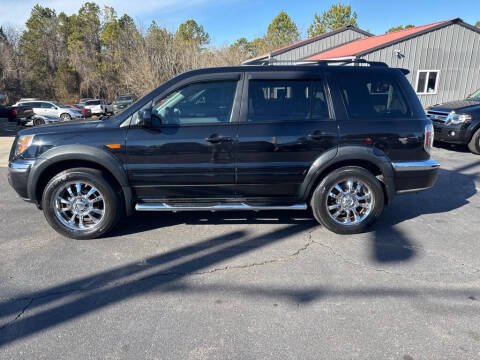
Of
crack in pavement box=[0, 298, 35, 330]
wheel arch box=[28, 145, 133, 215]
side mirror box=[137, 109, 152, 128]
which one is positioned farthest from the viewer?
wheel arch box=[28, 145, 133, 215]

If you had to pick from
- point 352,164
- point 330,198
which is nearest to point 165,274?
point 330,198

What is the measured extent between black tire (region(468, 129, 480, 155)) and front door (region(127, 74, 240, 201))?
7461 mm

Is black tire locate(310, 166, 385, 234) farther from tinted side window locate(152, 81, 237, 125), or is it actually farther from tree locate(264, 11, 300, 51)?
tree locate(264, 11, 300, 51)

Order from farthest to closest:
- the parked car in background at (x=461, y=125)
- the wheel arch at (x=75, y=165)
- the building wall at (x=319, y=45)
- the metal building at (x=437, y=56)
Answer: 1. the building wall at (x=319, y=45)
2. the metal building at (x=437, y=56)
3. the parked car in background at (x=461, y=125)
4. the wheel arch at (x=75, y=165)

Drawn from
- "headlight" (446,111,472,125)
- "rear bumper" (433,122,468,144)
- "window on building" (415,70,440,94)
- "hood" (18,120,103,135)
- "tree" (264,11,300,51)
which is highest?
"tree" (264,11,300,51)

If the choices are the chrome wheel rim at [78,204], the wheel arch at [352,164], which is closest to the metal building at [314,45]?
the wheel arch at [352,164]

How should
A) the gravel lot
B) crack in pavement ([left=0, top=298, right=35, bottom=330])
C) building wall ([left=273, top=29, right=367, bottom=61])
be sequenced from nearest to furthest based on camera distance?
the gravel lot < crack in pavement ([left=0, top=298, right=35, bottom=330]) < building wall ([left=273, top=29, right=367, bottom=61])

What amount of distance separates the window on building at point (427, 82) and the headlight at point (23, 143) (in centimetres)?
1939

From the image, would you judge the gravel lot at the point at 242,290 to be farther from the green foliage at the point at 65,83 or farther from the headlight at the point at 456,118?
the green foliage at the point at 65,83

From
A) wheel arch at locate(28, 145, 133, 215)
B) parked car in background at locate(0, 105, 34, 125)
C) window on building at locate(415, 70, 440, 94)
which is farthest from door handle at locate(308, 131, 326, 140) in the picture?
parked car in background at locate(0, 105, 34, 125)

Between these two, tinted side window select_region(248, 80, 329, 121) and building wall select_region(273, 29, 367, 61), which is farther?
building wall select_region(273, 29, 367, 61)

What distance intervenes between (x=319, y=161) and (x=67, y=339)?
9.43 feet

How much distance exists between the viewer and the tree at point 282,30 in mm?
49031

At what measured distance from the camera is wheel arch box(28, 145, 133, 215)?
11.7 ft
